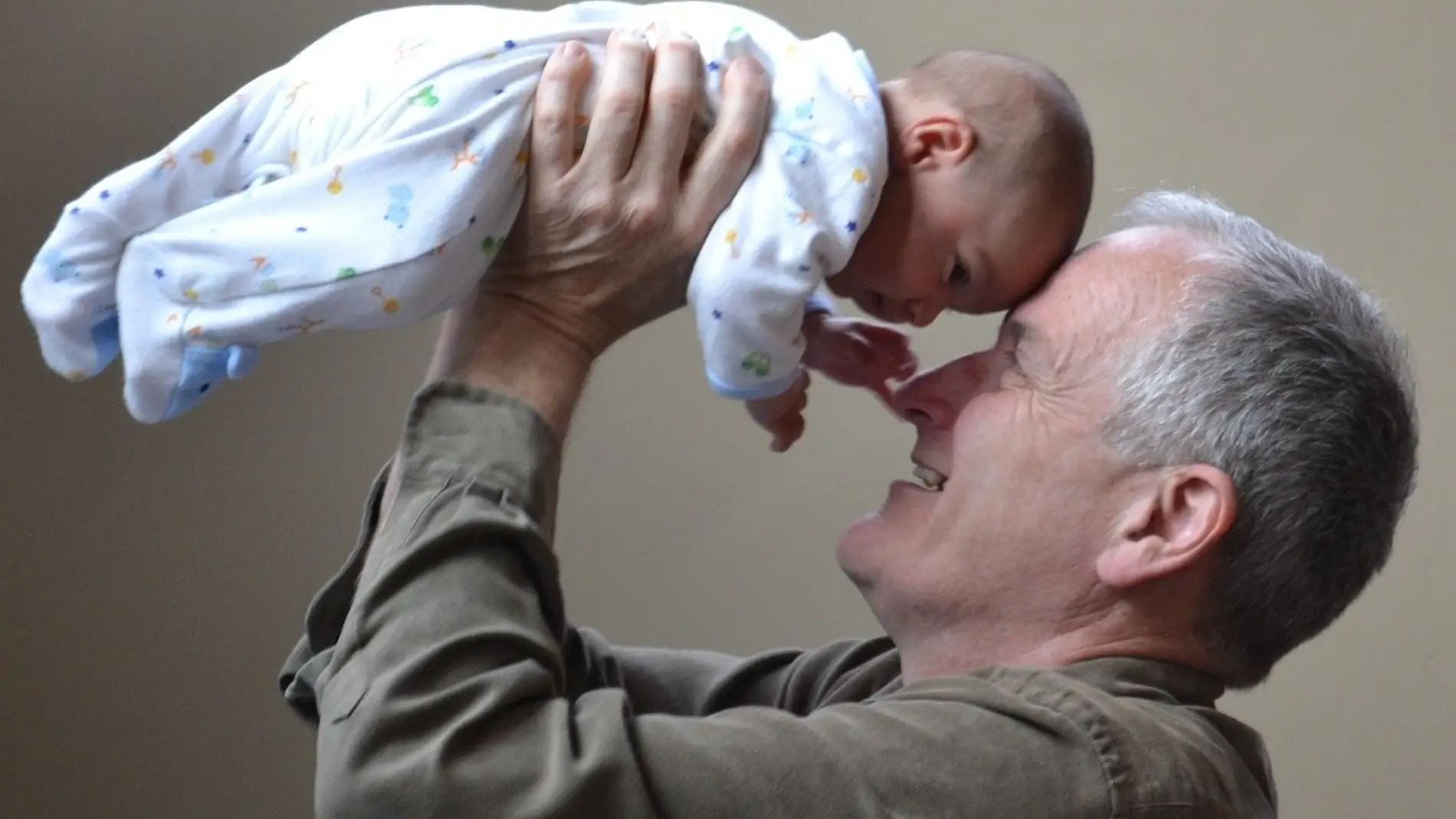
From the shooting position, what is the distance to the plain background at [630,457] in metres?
2.01

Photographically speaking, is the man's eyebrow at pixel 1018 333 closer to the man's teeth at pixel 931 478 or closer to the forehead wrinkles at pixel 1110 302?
the forehead wrinkles at pixel 1110 302

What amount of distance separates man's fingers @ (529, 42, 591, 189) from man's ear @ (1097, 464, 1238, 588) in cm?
53

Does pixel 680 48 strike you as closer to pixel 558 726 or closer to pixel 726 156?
pixel 726 156

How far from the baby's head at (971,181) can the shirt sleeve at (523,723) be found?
0.33m

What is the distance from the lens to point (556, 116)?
1054 mm

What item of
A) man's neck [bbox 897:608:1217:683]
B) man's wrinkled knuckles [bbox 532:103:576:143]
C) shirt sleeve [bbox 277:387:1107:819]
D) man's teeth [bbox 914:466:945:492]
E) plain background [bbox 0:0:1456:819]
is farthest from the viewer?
plain background [bbox 0:0:1456:819]

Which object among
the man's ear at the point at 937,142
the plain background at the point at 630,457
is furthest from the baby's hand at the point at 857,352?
the plain background at the point at 630,457

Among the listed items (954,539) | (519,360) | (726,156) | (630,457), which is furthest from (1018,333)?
(630,457)

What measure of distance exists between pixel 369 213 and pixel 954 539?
1.78ft

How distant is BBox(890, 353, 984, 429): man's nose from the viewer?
1.30 metres

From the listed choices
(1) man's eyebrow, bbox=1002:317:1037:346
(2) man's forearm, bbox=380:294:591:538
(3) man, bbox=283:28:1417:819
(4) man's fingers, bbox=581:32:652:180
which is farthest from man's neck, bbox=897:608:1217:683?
(4) man's fingers, bbox=581:32:652:180

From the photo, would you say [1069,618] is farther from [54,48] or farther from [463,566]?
[54,48]

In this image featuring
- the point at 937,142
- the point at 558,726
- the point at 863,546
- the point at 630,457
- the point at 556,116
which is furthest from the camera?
the point at 630,457

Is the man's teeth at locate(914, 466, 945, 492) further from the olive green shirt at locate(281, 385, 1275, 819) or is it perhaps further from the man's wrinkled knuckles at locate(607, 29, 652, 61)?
the man's wrinkled knuckles at locate(607, 29, 652, 61)
